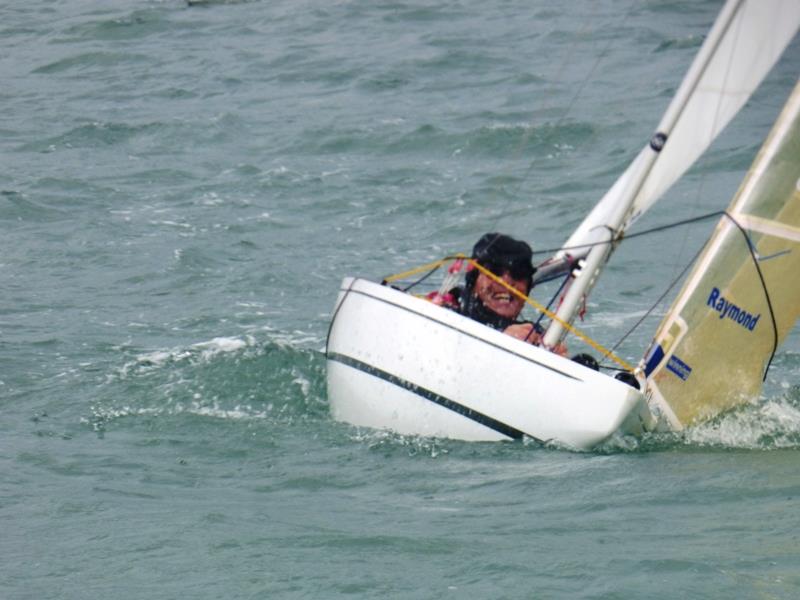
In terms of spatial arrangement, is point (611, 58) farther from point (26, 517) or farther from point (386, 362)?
point (26, 517)

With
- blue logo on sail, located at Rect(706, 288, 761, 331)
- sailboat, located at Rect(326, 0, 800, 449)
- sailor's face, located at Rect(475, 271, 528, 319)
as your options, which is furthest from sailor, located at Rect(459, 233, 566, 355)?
blue logo on sail, located at Rect(706, 288, 761, 331)

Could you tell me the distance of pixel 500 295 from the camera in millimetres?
8695

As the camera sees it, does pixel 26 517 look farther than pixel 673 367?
No

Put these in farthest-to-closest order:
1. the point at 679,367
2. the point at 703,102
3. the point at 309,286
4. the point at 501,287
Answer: the point at 309,286 → the point at 679,367 → the point at 501,287 → the point at 703,102

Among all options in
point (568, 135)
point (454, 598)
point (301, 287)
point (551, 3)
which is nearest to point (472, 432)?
point (454, 598)

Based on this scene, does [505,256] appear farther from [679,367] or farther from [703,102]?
[703,102]

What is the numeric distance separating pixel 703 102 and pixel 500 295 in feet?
4.73

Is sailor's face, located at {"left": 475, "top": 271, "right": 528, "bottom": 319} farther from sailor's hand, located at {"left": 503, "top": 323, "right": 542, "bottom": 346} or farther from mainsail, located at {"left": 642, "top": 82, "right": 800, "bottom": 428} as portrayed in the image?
mainsail, located at {"left": 642, "top": 82, "right": 800, "bottom": 428}

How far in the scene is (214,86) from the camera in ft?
67.3

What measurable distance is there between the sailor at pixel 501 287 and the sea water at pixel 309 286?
31.0 inches

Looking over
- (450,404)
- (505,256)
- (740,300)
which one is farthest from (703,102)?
(450,404)

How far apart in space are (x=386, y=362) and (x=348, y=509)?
4.86 ft

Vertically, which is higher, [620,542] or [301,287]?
[620,542]

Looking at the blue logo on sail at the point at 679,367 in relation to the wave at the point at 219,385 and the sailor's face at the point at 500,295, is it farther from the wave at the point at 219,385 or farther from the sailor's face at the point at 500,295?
the wave at the point at 219,385
